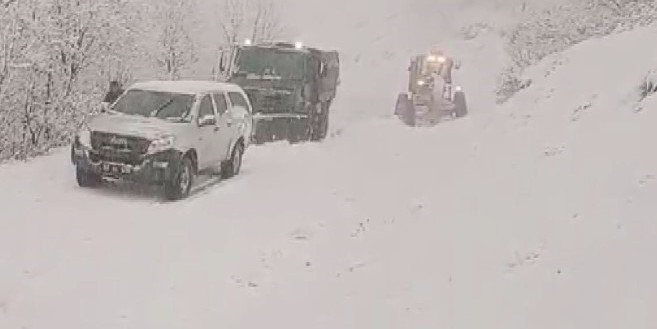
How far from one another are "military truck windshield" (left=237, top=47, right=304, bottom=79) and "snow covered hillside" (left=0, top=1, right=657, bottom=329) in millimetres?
5081

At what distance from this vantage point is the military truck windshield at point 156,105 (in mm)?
14750

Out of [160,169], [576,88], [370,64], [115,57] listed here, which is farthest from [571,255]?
[370,64]

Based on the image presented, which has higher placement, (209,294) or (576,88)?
(576,88)

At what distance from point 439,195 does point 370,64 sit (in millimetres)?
34313

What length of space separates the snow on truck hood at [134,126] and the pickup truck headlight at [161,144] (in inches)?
2.7

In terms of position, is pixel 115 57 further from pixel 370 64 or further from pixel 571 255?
pixel 571 255

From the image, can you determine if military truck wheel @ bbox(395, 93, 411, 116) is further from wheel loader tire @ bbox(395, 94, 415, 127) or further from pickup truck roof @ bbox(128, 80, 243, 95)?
pickup truck roof @ bbox(128, 80, 243, 95)

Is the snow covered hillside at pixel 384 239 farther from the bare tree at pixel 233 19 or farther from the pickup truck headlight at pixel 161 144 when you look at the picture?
the bare tree at pixel 233 19

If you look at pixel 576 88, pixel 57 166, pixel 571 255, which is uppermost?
pixel 576 88

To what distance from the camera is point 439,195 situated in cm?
→ 1259

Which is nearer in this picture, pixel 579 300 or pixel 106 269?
pixel 579 300

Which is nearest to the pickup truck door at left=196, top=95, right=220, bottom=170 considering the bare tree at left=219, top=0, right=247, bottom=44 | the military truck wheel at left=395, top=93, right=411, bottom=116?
the military truck wheel at left=395, top=93, right=411, bottom=116

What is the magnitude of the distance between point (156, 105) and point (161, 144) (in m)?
1.37

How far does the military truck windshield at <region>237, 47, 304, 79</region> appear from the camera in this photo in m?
21.5
